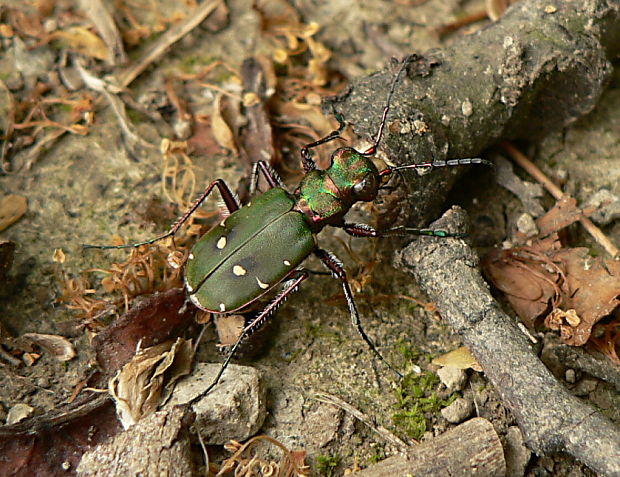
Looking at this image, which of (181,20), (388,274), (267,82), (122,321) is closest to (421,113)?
(388,274)

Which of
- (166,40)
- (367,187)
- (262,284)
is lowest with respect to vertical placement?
(262,284)

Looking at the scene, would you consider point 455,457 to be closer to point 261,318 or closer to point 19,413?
point 261,318

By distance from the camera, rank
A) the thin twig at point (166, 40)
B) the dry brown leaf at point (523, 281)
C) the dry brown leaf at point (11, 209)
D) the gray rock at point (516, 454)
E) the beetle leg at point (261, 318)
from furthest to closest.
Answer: the thin twig at point (166, 40), the dry brown leaf at point (11, 209), the dry brown leaf at point (523, 281), the beetle leg at point (261, 318), the gray rock at point (516, 454)

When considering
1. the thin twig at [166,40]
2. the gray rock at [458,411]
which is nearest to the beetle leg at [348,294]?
the gray rock at [458,411]

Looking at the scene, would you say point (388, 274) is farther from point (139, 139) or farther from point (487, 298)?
point (139, 139)

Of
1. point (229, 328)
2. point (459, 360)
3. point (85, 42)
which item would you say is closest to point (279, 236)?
point (229, 328)

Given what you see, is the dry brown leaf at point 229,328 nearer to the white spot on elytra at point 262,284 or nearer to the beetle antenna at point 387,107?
the white spot on elytra at point 262,284

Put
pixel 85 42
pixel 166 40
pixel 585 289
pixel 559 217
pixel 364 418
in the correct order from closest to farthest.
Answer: pixel 364 418, pixel 585 289, pixel 559 217, pixel 85 42, pixel 166 40
